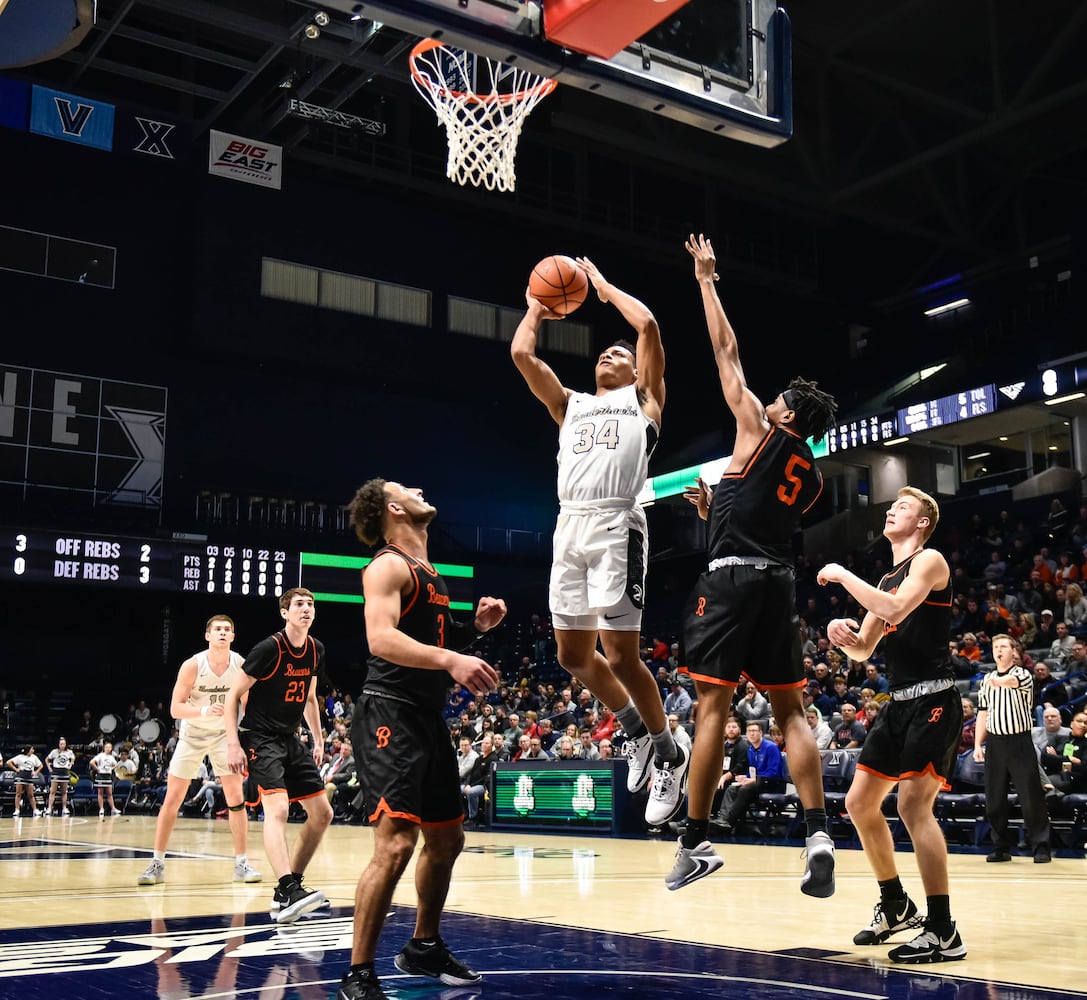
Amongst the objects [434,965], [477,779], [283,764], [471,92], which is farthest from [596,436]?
[477,779]

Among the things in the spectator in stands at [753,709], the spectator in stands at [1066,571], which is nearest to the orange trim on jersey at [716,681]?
the spectator in stands at [753,709]

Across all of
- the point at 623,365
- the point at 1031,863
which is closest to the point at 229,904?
the point at 623,365

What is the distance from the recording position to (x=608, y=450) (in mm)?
5738

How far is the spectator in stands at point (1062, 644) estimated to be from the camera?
15.9 meters

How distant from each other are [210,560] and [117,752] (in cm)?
664

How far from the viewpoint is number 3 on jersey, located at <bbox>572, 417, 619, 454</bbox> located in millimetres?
5762

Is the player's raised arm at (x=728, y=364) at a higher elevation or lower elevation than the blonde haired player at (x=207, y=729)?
higher

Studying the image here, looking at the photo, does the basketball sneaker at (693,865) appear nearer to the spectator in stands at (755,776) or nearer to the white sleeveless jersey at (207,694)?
the white sleeveless jersey at (207,694)

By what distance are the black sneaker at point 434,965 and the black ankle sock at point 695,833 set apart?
1084 mm

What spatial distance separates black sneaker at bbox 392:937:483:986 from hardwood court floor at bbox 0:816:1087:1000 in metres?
0.08

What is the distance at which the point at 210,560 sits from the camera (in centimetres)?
2320

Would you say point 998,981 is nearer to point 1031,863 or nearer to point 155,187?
point 1031,863

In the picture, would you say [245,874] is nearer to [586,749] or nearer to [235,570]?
[586,749]

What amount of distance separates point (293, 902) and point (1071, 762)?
8.41 m
